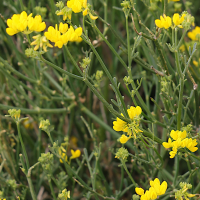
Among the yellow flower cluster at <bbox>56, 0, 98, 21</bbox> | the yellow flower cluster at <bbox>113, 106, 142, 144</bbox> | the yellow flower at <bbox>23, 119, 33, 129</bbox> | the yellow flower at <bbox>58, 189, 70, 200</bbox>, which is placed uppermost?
the yellow flower cluster at <bbox>56, 0, 98, 21</bbox>

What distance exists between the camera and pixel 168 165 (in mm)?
1655

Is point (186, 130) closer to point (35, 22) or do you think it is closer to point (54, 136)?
point (35, 22)

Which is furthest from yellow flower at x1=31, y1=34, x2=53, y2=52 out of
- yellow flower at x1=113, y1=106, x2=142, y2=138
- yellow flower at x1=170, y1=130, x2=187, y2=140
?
yellow flower at x1=170, y1=130, x2=187, y2=140

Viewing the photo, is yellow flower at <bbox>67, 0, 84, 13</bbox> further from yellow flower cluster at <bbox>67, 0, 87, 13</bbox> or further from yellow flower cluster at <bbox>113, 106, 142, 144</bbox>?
yellow flower cluster at <bbox>113, 106, 142, 144</bbox>

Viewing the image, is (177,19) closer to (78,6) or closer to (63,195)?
(78,6)

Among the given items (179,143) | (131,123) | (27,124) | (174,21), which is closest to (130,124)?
(131,123)

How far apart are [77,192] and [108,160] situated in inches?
10.3

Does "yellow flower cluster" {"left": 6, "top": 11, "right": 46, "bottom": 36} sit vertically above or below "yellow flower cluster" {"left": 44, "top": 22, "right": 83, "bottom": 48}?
above

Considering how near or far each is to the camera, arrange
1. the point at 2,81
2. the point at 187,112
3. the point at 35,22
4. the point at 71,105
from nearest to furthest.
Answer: the point at 35,22
the point at 187,112
the point at 71,105
the point at 2,81

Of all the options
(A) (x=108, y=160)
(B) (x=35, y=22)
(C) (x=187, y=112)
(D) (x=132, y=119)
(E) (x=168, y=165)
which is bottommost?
(E) (x=168, y=165)

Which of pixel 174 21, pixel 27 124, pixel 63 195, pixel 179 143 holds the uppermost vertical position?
pixel 174 21

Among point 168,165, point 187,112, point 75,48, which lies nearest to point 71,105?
point 75,48

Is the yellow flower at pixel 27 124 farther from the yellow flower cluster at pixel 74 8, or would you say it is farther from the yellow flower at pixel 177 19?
the yellow flower at pixel 177 19

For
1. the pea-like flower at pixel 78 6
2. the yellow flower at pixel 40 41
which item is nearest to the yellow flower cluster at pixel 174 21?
the pea-like flower at pixel 78 6
